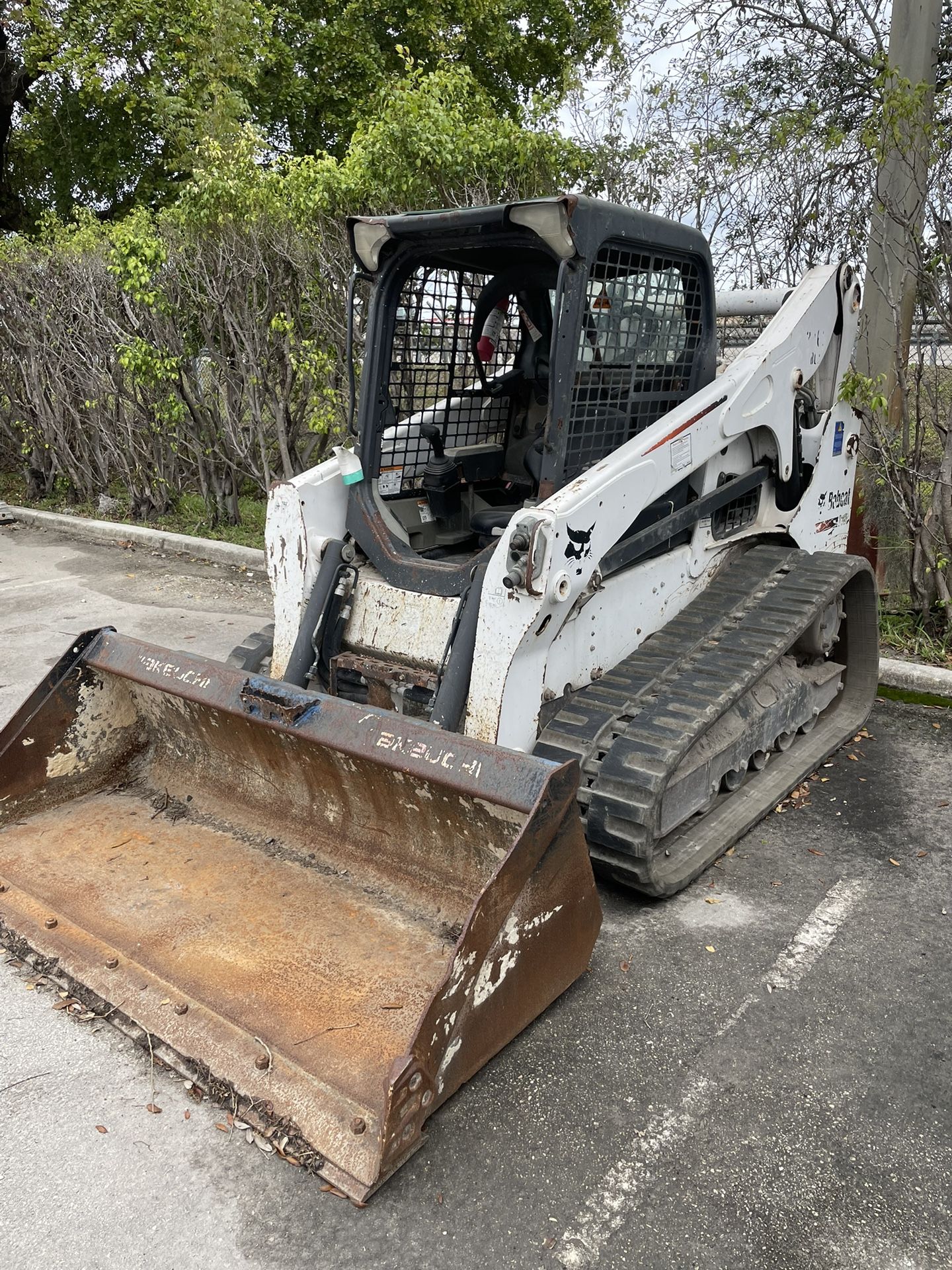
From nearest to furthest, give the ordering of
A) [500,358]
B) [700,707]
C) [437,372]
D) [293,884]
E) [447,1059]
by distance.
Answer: [447,1059]
[293,884]
[700,707]
[437,372]
[500,358]

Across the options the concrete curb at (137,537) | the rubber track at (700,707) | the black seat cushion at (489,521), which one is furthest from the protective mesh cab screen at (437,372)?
the concrete curb at (137,537)

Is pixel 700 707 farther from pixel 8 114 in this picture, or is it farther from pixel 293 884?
pixel 8 114

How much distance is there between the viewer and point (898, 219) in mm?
5633

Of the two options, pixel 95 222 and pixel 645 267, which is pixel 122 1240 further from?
pixel 95 222

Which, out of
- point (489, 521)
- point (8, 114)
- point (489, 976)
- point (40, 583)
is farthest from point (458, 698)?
point (8, 114)

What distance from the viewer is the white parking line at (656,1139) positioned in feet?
7.51

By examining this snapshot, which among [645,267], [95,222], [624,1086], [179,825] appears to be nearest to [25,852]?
[179,825]

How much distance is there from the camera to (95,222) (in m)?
10.8

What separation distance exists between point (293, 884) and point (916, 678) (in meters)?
3.74

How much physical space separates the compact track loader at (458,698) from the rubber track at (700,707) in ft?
0.05

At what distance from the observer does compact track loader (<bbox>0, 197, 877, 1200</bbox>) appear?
110 inches

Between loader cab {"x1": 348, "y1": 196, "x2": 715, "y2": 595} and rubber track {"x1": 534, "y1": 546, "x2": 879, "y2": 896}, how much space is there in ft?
2.54

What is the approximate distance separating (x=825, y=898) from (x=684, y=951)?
2.23 feet

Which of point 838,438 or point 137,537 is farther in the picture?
point 137,537
